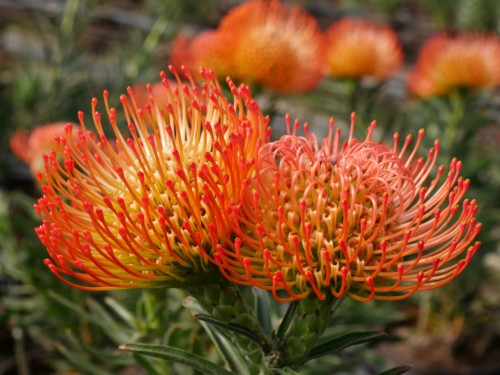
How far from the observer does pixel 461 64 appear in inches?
68.1

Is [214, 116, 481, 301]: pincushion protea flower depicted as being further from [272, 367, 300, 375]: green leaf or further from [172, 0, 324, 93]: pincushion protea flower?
[172, 0, 324, 93]: pincushion protea flower

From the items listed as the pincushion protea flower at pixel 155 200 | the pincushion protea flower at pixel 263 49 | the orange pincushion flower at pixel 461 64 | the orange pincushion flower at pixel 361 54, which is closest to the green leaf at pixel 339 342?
the pincushion protea flower at pixel 155 200

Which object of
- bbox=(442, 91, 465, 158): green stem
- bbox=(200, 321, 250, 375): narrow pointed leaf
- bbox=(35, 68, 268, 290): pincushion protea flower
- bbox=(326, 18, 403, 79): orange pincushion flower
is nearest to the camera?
bbox=(35, 68, 268, 290): pincushion protea flower

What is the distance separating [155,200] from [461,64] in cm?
140

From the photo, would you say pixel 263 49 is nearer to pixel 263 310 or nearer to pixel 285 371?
pixel 263 310

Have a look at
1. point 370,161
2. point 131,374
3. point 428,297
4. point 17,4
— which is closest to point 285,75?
point 370,161

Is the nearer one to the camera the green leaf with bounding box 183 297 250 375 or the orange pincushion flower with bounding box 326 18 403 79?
the green leaf with bounding box 183 297 250 375

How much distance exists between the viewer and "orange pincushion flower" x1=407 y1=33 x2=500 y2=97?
67.9 inches

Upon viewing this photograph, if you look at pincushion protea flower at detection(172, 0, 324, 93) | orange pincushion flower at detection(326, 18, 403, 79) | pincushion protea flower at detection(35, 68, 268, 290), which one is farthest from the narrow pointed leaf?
orange pincushion flower at detection(326, 18, 403, 79)

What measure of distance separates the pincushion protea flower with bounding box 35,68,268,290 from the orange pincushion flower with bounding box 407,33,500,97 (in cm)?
131

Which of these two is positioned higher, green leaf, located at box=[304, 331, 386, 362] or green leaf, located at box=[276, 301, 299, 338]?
green leaf, located at box=[276, 301, 299, 338]

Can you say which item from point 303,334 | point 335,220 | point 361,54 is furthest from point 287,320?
point 361,54

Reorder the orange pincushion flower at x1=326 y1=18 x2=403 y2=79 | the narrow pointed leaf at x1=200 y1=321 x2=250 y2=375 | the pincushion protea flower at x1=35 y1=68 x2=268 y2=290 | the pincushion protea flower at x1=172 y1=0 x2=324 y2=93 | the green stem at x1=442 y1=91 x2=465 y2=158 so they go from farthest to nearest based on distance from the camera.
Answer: the green stem at x1=442 y1=91 x2=465 y2=158 → the orange pincushion flower at x1=326 y1=18 x2=403 y2=79 → the pincushion protea flower at x1=172 y1=0 x2=324 y2=93 → the narrow pointed leaf at x1=200 y1=321 x2=250 y2=375 → the pincushion protea flower at x1=35 y1=68 x2=268 y2=290

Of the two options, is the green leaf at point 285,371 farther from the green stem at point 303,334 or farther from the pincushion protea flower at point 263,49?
the pincushion protea flower at point 263,49
